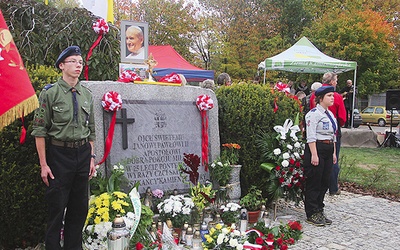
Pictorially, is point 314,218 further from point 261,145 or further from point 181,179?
point 181,179

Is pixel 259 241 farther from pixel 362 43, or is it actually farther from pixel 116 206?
pixel 362 43

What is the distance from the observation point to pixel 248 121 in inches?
220

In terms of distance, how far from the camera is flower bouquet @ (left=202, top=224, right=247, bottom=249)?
12.4ft

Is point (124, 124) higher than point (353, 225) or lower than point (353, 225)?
higher

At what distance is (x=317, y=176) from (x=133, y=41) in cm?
290

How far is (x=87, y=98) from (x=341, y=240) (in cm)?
325

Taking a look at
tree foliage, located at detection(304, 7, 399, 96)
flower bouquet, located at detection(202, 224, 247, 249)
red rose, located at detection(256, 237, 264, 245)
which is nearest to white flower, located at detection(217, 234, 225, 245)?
flower bouquet, located at detection(202, 224, 247, 249)

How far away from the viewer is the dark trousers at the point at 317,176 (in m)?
5.14

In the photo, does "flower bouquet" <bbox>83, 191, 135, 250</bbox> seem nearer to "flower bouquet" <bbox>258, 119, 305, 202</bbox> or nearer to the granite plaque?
the granite plaque

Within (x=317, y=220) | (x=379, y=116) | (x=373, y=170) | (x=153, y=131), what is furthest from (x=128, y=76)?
(x=379, y=116)

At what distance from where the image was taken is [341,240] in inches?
186

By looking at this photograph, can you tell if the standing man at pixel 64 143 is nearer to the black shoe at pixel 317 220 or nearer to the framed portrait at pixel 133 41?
the framed portrait at pixel 133 41

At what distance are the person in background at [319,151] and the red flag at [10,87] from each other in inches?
134

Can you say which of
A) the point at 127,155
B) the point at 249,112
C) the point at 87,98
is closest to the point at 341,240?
the point at 249,112
